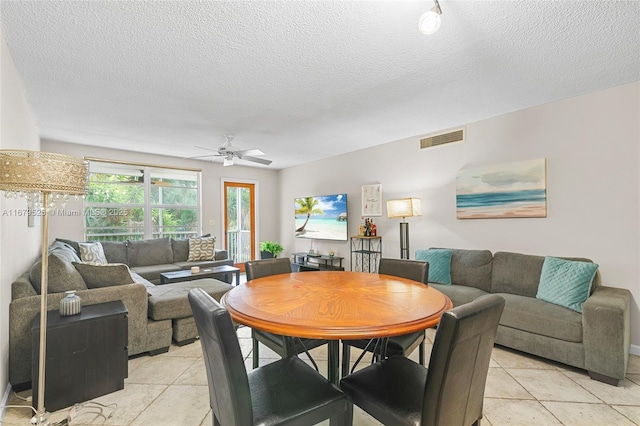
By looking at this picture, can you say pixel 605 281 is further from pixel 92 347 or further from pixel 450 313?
pixel 92 347

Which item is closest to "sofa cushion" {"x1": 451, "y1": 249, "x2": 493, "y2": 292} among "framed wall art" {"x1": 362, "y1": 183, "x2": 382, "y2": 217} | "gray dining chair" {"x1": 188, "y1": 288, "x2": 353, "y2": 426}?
"framed wall art" {"x1": 362, "y1": 183, "x2": 382, "y2": 217}

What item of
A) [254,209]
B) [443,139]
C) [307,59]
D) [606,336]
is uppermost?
[307,59]

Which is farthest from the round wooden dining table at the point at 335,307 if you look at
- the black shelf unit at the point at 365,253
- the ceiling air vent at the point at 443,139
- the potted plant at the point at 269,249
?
the potted plant at the point at 269,249

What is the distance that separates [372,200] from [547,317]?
9.70 ft

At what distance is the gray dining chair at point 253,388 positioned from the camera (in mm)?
1084

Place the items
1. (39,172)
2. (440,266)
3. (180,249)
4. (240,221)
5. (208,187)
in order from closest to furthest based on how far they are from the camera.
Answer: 1. (39,172)
2. (440,266)
3. (180,249)
4. (208,187)
5. (240,221)

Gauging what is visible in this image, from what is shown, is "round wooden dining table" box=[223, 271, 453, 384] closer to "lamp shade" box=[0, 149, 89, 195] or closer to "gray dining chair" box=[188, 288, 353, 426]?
"gray dining chair" box=[188, 288, 353, 426]

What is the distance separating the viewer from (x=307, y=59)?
7.55 ft

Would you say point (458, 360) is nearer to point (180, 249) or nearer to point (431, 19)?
point (431, 19)

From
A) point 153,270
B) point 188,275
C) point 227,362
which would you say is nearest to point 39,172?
point 227,362

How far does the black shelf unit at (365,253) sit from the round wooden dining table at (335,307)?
282 cm

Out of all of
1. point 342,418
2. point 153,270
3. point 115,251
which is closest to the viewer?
point 342,418

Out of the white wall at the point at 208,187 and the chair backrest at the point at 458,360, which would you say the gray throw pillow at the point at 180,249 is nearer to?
the white wall at the point at 208,187

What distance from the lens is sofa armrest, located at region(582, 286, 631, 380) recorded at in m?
2.21
